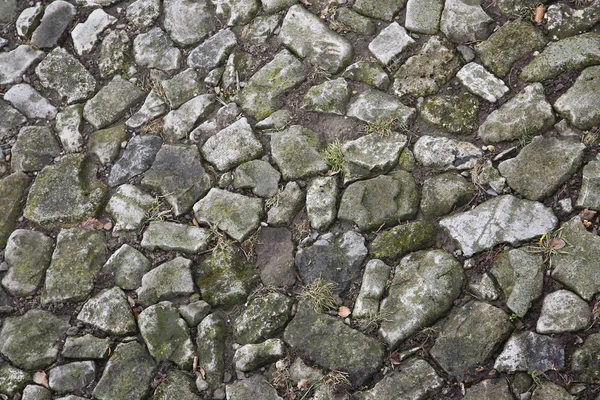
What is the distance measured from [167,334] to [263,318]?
1.53ft

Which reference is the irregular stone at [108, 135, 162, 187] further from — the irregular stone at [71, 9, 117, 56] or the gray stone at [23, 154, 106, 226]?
the irregular stone at [71, 9, 117, 56]

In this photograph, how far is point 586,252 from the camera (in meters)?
2.31

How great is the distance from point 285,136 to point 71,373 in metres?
1.58

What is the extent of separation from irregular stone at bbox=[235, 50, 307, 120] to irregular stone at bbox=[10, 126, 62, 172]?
1201 mm

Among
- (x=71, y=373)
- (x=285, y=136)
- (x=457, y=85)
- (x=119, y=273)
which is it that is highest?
(x=457, y=85)

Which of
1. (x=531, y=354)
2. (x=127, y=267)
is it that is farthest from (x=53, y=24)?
(x=531, y=354)

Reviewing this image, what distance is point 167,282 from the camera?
2752 mm

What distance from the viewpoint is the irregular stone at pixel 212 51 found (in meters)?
3.40

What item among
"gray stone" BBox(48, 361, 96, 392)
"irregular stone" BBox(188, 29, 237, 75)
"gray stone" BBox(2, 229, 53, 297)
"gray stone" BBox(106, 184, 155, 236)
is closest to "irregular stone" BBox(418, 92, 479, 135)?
"irregular stone" BBox(188, 29, 237, 75)

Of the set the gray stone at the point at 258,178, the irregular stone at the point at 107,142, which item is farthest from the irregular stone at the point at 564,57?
the irregular stone at the point at 107,142

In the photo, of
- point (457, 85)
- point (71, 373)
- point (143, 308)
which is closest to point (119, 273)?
point (143, 308)

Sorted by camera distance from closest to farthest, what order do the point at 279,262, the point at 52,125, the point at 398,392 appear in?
the point at 398,392 < the point at 279,262 < the point at 52,125

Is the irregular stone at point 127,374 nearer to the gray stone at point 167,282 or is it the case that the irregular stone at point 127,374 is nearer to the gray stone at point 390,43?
the gray stone at point 167,282

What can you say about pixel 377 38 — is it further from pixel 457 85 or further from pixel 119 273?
pixel 119 273
